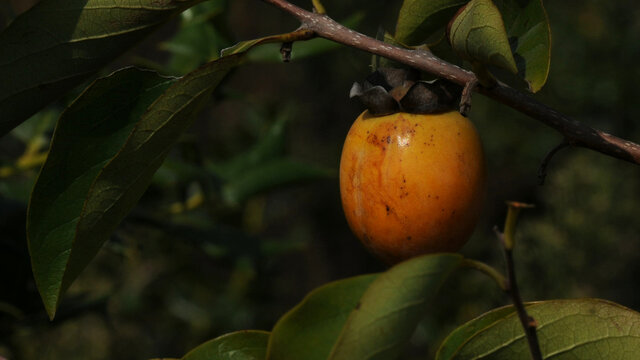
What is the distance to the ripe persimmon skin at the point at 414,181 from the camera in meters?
0.79

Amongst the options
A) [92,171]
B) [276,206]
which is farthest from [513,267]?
[276,206]

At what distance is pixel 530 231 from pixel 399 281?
2.90 meters

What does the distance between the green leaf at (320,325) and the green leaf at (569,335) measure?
0.44 feet

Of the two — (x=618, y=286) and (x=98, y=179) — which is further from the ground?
(x=98, y=179)

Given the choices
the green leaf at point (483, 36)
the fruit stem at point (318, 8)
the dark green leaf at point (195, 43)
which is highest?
the green leaf at point (483, 36)

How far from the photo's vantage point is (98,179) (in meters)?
0.67

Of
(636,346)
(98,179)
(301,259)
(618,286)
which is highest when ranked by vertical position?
(98,179)

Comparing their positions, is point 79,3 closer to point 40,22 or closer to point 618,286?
point 40,22

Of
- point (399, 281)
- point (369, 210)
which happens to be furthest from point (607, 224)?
point (399, 281)

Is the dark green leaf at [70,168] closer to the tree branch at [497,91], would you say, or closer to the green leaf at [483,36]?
the tree branch at [497,91]

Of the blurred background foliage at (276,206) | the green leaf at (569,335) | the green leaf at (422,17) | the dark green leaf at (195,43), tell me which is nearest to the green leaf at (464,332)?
the green leaf at (569,335)

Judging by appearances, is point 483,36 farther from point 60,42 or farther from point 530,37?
point 60,42

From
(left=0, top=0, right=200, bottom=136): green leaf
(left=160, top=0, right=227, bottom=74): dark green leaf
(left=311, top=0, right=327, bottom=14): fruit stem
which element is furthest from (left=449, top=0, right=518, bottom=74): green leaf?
(left=160, top=0, right=227, bottom=74): dark green leaf

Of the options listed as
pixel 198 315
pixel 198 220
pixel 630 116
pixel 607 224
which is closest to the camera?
pixel 198 220
